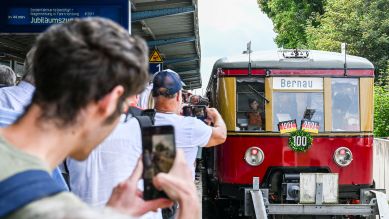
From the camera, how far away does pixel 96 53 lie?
64.4 inches

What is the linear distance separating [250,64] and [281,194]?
178 centimetres

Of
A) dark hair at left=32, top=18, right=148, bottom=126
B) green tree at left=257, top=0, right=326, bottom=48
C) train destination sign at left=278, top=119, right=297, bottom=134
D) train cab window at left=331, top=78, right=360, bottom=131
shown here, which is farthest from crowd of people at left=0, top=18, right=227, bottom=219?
green tree at left=257, top=0, right=326, bottom=48

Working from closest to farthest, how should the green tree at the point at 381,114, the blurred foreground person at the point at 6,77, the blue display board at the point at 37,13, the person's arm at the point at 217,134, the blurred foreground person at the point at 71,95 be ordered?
the blurred foreground person at the point at 71,95
the person's arm at the point at 217,134
the blurred foreground person at the point at 6,77
the blue display board at the point at 37,13
the green tree at the point at 381,114

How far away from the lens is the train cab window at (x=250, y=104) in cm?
844

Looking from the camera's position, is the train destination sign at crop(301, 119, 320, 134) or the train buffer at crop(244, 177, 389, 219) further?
the train destination sign at crop(301, 119, 320, 134)

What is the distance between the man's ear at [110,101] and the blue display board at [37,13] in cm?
780

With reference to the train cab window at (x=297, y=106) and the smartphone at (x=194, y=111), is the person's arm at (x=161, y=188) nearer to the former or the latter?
the smartphone at (x=194, y=111)

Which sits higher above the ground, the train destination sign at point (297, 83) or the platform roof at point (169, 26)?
the platform roof at point (169, 26)

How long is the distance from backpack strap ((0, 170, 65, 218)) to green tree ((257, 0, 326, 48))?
31.3 m

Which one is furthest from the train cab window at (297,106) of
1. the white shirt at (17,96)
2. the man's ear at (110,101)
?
the man's ear at (110,101)

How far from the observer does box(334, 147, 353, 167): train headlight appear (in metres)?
8.40

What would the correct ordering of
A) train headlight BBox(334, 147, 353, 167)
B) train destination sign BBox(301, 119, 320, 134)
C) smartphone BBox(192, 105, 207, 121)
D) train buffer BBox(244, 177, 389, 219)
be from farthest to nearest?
train headlight BBox(334, 147, 353, 167) → train destination sign BBox(301, 119, 320, 134) → train buffer BBox(244, 177, 389, 219) → smartphone BBox(192, 105, 207, 121)

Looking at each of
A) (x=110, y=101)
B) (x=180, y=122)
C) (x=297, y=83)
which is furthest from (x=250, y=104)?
(x=110, y=101)

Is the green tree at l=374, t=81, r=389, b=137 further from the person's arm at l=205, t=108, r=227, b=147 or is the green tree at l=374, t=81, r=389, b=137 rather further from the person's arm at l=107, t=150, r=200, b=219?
the person's arm at l=107, t=150, r=200, b=219
